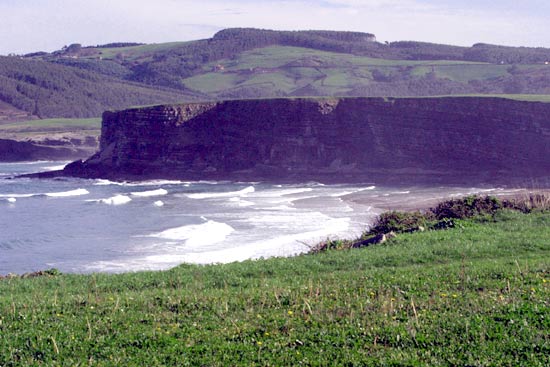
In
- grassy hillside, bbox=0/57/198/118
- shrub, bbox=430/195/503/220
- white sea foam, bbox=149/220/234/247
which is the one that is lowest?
white sea foam, bbox=149/220/234/247

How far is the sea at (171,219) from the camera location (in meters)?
26.8

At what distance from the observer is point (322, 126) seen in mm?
59125

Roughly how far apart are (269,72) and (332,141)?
6708cm

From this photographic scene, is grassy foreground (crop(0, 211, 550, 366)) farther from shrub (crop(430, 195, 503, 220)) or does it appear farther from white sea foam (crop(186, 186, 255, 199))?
white sea foam (crop(186, 186, 255, 199))

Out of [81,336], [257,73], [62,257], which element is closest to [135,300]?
[81,336]

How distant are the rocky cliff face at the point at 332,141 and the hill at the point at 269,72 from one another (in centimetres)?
3875

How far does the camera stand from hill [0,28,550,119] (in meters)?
104

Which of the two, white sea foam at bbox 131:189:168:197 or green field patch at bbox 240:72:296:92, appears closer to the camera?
white sea foam at bbox 131:189:168:197

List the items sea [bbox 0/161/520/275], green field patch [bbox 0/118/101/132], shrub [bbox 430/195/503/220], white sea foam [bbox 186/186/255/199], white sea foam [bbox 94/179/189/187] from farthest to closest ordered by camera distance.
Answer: green field patch [bbox 0/118/101/132]
white sea foam [bbox 94/179/189/187]
white sea foam [bbox 186/186/255/199]
sea [bbox 0/161/520/275]
shrub [bbox 430/195/503/220]

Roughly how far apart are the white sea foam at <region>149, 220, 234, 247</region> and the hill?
66.0 metres

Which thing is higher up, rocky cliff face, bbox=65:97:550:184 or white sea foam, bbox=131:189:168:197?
rocky cliff face, bbox=65:97:550:184

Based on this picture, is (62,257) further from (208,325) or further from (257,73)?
(257,73)

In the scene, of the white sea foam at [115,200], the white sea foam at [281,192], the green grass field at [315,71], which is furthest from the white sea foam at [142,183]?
the green grass field at [315,71]

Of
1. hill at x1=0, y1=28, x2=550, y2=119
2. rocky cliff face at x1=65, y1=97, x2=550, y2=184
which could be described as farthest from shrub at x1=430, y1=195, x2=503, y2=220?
hill at x1=0, y1=28, x2=550, y2=119
